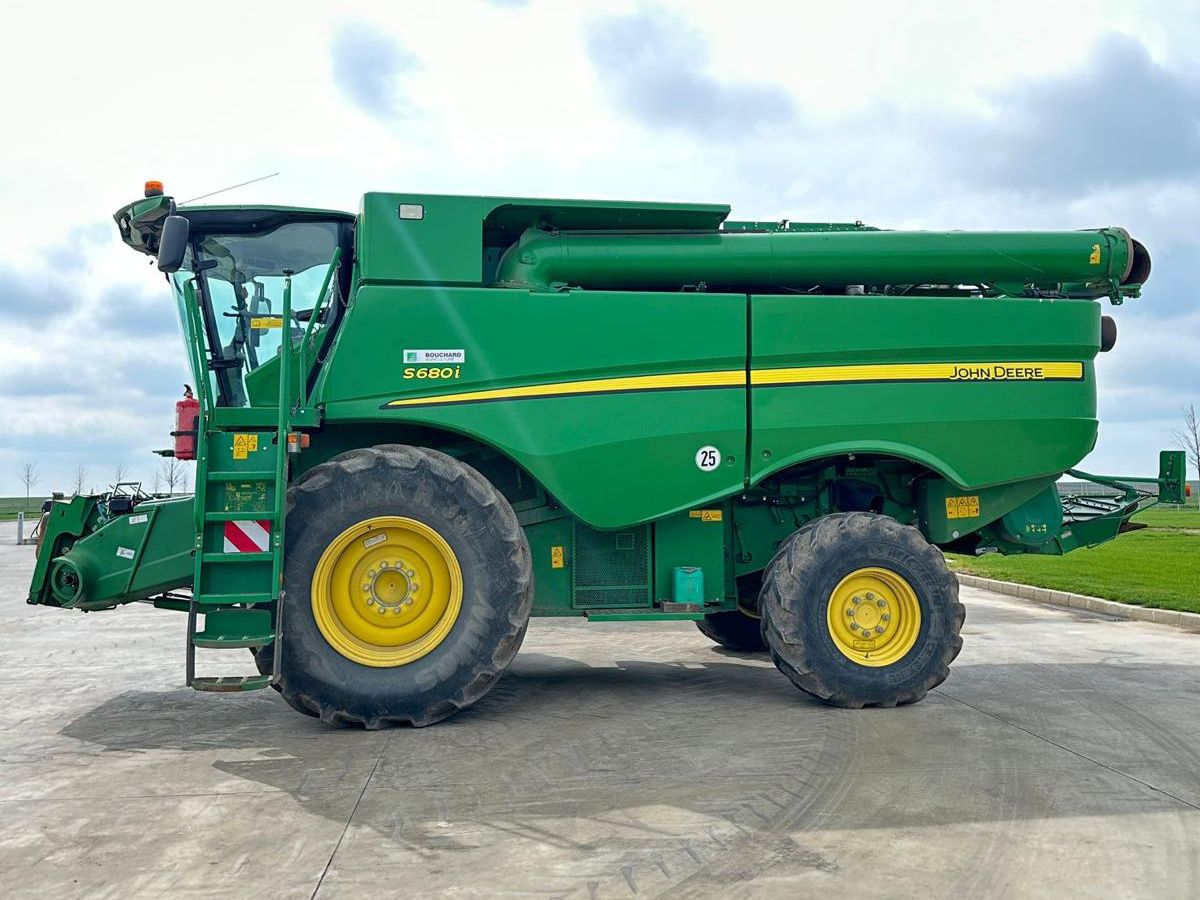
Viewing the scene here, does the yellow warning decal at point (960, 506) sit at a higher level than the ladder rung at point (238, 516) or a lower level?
higher

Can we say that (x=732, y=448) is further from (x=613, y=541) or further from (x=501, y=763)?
(x=501, y=763)

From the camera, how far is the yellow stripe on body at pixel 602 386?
6.88 meters

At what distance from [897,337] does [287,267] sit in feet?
14.7

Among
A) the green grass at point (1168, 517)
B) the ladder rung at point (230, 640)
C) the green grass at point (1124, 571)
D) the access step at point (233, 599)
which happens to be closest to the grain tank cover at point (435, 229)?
the access step at point (233, 599)

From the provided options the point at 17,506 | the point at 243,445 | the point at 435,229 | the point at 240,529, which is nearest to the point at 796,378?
the point at 435,229

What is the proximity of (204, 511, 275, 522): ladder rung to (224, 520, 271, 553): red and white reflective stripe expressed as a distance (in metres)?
0.05

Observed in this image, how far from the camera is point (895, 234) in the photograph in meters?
7.76

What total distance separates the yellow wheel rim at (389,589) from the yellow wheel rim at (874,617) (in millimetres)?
2669

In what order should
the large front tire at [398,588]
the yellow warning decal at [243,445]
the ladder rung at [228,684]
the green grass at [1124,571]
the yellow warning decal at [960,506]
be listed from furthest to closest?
1. the green grass at [1124,571]
2. the yellow warning decal at [960,506]
3. the yellow warning decal at [243,445]
4. the large front tire at [398,588]
5. the ladder rung at [228,684]

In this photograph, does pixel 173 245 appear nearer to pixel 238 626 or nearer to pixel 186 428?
pixel 186 428

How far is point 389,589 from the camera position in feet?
21.9

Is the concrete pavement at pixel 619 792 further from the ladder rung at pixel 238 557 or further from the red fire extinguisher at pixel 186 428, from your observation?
the red fire extinguisher at pixel 186 428

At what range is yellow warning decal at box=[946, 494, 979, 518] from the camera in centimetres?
786

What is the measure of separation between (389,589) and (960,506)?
4372 mm
